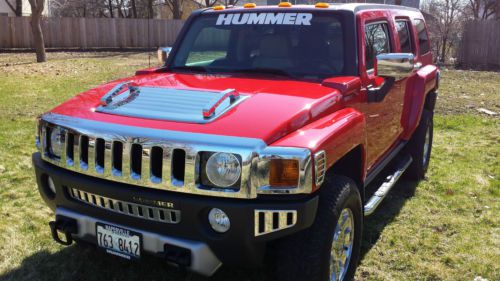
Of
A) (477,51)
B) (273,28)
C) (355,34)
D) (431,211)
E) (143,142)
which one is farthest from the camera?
(477,51)

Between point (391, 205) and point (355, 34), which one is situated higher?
point (355, 34)

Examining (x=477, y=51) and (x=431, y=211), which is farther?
(x=477, y=51)


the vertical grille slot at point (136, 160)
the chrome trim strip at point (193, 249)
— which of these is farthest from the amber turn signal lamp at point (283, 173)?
the vertical grille slot at point (136, 160)

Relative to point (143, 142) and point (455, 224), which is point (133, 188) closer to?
point (143, 142)

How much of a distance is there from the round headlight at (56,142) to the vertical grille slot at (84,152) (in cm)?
19

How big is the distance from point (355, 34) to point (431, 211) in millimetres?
2051

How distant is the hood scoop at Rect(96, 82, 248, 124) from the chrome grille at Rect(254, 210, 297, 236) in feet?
2.00

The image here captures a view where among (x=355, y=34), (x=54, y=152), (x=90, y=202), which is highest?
(x=355, y=34)

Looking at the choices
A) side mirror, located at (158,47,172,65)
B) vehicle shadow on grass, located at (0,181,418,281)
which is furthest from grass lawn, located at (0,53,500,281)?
side mirror, located at (158,47,172,65)

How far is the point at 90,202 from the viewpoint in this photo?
2.92m

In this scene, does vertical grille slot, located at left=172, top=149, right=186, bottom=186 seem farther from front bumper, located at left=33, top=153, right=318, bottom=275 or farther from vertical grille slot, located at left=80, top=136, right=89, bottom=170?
vertical grille slot, located at left=80, top=136, right=89, bottom=170

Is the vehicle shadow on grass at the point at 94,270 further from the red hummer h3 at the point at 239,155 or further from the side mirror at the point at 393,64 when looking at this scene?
the side mirror at the point at 393,64

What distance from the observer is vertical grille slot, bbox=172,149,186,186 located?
258 centimetres

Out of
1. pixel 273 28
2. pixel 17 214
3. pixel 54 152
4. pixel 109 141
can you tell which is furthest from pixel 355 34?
pixel 17 214
